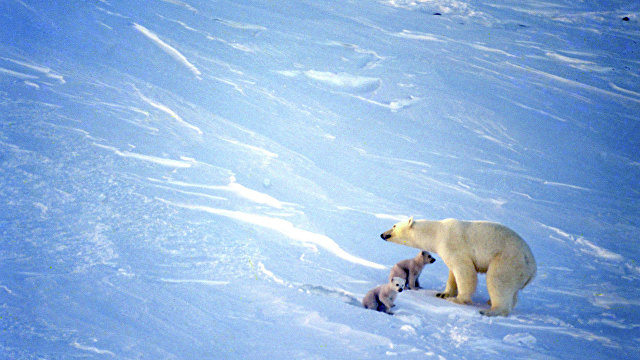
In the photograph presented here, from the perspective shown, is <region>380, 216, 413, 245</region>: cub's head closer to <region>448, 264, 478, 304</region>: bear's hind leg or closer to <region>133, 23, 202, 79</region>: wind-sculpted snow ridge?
<region>448, 264, 478, 304</region>: bear's hind leg

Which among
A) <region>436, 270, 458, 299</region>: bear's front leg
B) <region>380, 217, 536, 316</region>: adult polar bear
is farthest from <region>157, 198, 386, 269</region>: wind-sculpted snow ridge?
<region>380, 217, 536, 316</region>: adult polar bear

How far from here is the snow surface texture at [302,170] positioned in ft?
11.6

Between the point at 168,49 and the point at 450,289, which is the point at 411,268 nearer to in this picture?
the point at 450,289

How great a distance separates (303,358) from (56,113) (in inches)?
229

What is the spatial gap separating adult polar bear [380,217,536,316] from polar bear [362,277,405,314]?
0.73 metres

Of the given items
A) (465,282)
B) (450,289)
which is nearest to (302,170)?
(450,289)

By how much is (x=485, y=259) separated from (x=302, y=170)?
149 inches

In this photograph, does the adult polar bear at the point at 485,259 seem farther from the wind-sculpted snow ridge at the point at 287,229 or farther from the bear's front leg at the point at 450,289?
the wind-sculpted snow ridge at the point at 287,229

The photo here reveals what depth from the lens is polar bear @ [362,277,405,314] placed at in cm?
396

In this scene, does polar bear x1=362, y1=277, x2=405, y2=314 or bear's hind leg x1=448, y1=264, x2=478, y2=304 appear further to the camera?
bear's hind leg x1=448, y1=264, x2=478, y2=304

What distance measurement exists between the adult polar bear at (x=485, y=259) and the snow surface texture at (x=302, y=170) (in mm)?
220

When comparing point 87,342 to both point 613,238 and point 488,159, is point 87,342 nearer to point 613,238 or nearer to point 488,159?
point 613,238

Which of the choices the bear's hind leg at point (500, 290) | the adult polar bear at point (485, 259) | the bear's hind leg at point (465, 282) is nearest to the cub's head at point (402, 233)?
the adult polar bear at point (485, 259)

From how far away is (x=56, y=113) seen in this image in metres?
7.12
